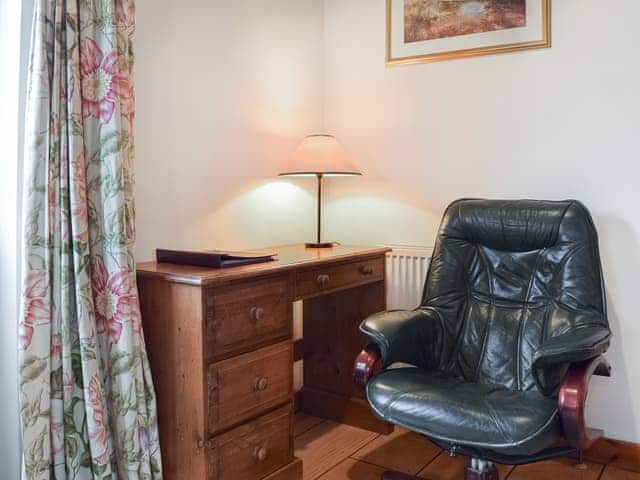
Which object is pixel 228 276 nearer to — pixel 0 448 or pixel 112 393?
pixel 112 393

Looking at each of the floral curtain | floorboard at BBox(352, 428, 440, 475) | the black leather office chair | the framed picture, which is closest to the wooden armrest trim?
the black leather office chair

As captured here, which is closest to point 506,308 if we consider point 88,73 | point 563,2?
point 563,2

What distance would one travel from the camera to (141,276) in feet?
6.09

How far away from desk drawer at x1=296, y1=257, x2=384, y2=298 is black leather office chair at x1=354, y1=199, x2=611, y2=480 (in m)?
0.26

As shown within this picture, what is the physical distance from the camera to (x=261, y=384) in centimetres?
192

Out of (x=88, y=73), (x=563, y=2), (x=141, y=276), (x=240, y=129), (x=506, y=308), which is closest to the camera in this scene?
(x=88, y=73)

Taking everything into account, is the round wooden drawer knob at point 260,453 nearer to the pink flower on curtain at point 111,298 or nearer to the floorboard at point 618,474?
the pink flower on curtain at point 111,298

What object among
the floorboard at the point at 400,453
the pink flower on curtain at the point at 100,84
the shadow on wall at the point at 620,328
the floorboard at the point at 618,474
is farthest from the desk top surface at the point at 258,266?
the floorboard at the point at 618,474

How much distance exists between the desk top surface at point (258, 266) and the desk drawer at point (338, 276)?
0.03m

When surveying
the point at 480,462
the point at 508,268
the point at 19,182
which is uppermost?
the point at 19,182

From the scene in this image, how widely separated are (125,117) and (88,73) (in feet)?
0.51

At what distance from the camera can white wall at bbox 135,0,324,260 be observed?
83.7 inches

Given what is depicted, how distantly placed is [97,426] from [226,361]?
0.40 meters

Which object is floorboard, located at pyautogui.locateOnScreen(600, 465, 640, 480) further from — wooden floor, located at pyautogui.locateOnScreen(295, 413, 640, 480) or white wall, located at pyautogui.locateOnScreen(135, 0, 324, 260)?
white wall, located at pyautogui.locateOnScreen(135, 0, 324, 260)
